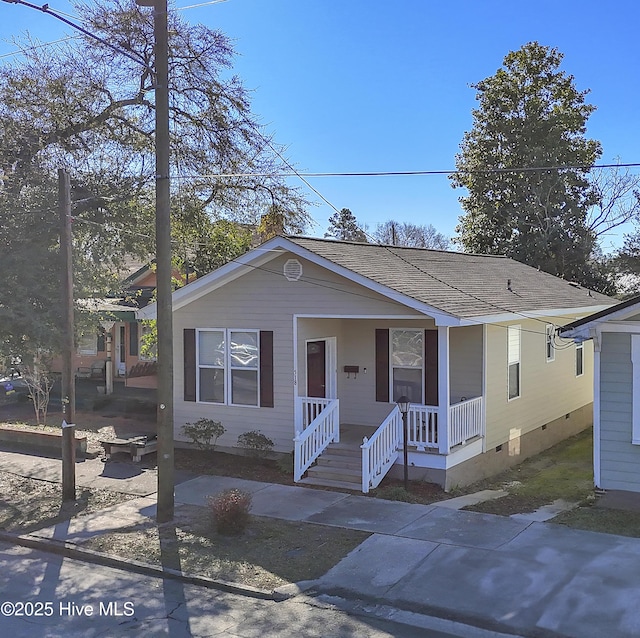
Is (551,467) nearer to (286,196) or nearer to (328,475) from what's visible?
(328,475)

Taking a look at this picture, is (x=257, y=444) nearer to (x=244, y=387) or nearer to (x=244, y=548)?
(x=244, y=387)

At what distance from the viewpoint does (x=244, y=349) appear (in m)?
14.1

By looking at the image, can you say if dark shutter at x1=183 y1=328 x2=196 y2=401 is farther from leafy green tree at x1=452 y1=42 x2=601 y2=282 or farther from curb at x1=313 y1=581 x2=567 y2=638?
leafy green tree at x1=452 y1=42 x2=601 y2=282

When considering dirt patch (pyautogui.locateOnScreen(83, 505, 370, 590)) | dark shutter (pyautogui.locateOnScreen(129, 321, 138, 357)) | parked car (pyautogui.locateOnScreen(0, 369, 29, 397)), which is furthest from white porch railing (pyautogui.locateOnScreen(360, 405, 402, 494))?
parked car (pyautogui.locateOnScreen(0, 369, 29, 397))

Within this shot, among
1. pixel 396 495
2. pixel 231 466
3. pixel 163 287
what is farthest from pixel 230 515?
pixel 231 466

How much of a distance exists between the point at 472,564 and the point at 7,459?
1054 cm

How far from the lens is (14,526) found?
10.1m

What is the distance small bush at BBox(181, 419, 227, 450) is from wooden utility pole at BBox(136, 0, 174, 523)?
4064 millimetres

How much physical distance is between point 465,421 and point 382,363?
2528 mm

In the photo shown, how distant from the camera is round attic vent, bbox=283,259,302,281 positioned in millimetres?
13289

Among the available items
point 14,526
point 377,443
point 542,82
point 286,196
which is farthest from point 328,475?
point 542,82

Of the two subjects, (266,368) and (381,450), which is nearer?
(381,450)

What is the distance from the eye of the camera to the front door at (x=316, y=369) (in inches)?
554

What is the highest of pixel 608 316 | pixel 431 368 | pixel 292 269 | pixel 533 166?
pixel 533 166
